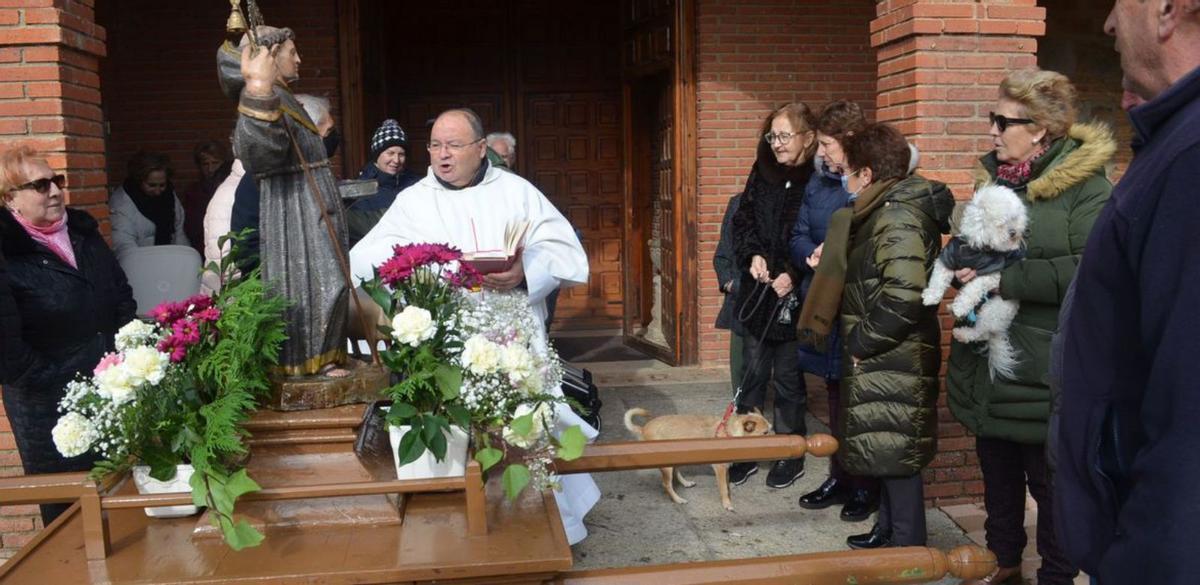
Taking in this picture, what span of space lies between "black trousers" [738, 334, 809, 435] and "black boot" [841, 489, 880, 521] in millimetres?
504

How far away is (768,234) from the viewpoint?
5.21 meters

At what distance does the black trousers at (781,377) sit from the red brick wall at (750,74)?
263 cm

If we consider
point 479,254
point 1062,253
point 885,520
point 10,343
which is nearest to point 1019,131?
point 1062,253

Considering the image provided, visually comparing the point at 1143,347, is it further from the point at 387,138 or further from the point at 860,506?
the point at 387,138

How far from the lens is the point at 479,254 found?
3.17 m

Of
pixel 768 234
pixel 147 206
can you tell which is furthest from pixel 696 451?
pixel 147 206

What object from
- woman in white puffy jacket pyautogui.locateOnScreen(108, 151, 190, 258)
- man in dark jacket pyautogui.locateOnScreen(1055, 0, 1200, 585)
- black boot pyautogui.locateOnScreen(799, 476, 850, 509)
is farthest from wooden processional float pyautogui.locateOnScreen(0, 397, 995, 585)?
woman in white puffy jacket pyautogui.locateOnScreen(108, 151, 190, 258)

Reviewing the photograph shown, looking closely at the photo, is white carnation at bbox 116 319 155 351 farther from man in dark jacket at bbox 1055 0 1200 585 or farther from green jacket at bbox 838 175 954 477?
green jacket at bbox 838 175 954 477

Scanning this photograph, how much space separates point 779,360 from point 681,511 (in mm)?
997

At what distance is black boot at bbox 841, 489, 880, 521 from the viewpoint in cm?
481

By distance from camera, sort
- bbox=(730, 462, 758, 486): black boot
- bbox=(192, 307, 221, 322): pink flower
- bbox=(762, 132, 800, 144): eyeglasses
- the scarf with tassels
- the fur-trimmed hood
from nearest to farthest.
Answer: bbox=(192, 307, 221, 322): pink flower → the fur-trimmed hood → the scarf with tassels → bbox=(762, 132, 800, 144): eyeglasses → bbox=(730, 462, 758, 486): black boot

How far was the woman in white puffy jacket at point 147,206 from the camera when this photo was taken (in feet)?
19.4

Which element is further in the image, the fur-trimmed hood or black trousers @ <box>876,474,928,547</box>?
black trousers @ <box>876,474,928,547</box>

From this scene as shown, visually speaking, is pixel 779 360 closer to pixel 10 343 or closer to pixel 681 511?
pixel 681 511
